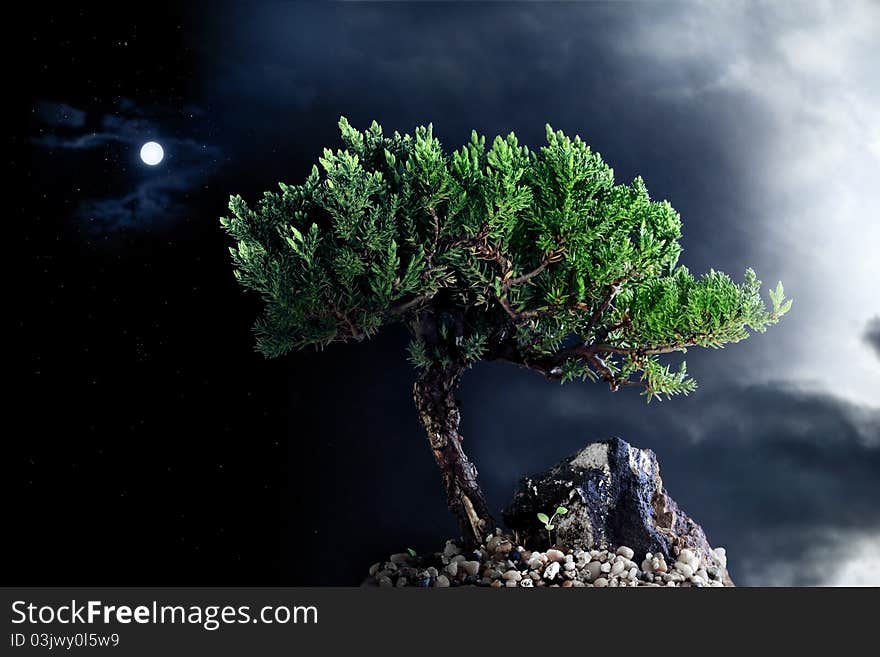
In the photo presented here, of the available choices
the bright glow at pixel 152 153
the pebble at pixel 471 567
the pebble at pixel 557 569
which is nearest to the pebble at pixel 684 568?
the pebble at pixel 557 569

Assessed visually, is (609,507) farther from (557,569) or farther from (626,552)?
(557,569)

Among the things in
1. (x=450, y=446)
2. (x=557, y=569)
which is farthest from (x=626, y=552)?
(x=450, y=446)

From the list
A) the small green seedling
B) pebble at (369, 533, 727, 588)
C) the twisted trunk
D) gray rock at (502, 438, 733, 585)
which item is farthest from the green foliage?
pebble at (369, 533, 727, 588)

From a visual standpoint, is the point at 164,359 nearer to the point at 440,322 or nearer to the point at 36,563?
the point at 36,563

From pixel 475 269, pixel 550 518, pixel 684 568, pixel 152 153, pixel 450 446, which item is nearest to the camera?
pixel 475 269

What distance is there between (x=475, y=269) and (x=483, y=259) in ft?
0.20

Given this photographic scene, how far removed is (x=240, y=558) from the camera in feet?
14.2

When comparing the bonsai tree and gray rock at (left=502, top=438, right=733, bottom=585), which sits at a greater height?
the bonsai tree

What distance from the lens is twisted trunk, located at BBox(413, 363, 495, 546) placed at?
3875 mm

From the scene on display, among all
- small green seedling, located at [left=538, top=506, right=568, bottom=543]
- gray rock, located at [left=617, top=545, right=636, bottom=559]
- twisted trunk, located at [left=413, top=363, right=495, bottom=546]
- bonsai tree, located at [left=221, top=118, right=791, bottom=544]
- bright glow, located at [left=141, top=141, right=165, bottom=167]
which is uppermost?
bright glow, located at [left=141, top=141, right=165, bottom=167]

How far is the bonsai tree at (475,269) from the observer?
3314 mm

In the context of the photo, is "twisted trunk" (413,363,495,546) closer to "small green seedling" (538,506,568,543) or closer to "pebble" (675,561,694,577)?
"small green seedling" (538,506,568,543)

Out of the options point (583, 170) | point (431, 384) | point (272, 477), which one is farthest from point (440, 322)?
point (272, 477)

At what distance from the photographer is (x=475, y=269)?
11.4 feet
